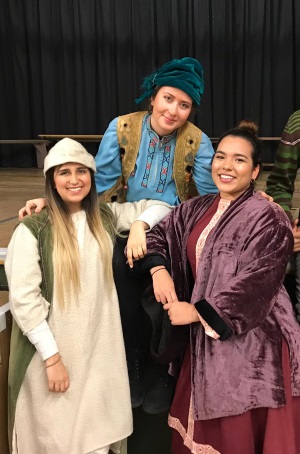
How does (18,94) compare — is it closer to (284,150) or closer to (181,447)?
(284,150)

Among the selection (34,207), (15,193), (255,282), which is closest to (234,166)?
(255,282)

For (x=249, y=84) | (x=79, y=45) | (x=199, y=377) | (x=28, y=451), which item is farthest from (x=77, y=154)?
(x=79, y=45)

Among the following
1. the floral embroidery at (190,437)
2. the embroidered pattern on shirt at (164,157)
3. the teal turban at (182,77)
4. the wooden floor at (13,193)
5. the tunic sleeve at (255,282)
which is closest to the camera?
the tunic sleeve at (255,282)

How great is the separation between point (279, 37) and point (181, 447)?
4467 mm

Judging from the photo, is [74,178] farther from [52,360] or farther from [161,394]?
[161,394]

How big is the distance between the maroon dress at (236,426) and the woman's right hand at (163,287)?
3.2 inches

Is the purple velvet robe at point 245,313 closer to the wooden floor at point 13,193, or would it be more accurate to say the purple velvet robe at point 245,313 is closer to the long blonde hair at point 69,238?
the long blonde hair at point 69,238

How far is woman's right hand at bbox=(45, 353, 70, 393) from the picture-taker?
116cm

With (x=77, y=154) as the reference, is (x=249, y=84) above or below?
above

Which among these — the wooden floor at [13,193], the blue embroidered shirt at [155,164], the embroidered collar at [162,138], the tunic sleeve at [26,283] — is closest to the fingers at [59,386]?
the tunic sleeve at [26,283]

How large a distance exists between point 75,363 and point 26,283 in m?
0.25

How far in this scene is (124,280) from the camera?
→ 129 centimetres

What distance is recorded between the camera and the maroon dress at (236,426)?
1092 mm

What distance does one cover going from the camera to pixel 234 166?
45.6 inches
